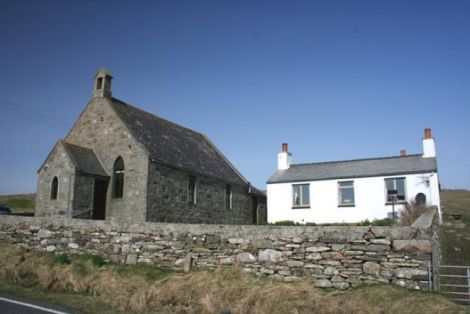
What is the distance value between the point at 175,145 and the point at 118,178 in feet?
17.3

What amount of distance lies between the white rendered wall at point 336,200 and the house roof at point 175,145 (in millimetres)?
3631

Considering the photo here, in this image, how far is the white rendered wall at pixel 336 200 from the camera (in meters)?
24.8

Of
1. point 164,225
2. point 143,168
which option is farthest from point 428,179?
point 164,225

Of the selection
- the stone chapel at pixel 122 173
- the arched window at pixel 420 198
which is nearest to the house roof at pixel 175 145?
the stone chapel at pixel 122 173

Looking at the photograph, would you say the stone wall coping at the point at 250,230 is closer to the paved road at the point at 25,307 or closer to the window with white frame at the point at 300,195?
the paved road at the point at 25,307

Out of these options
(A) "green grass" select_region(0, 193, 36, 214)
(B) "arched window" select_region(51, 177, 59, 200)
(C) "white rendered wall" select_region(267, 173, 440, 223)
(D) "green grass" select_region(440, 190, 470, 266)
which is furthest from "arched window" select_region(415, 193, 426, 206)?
(A) "green grass" select_region(0, 193, 36, 214)

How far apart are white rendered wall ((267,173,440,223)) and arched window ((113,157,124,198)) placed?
12311 millimetres

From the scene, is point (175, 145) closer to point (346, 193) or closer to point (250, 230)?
point (346, 193)

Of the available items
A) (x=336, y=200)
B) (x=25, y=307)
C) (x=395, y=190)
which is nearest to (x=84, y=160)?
(x=25, y=307)

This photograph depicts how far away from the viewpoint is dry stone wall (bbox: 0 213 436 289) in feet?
27.5

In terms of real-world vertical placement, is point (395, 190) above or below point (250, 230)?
above

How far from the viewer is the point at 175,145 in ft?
83.7

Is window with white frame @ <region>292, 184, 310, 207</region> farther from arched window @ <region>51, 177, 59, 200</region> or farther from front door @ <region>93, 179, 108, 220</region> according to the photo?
arched window @ <region>51, 177, 59, 200</region>

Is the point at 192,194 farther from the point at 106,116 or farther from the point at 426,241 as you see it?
the point at 426,241
